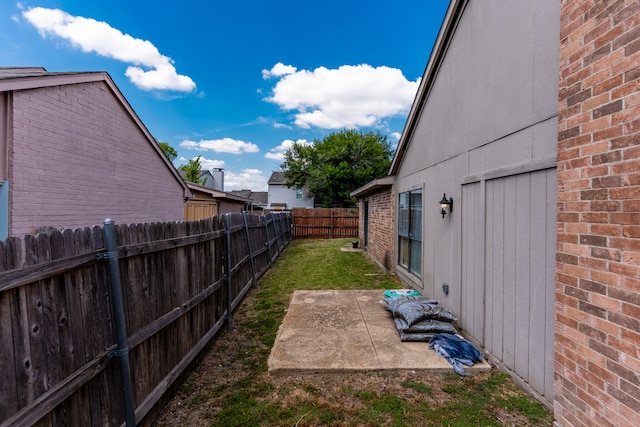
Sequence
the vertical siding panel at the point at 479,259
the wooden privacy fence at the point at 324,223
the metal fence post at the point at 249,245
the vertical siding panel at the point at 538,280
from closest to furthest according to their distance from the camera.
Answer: the vertical siding panel at the point at 538,280 → the vertical siding panel at the point at 479,259 → the metal fence post at the point at 249,245 → the wooden privacy fence at the point at 324,223

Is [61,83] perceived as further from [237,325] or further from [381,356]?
[381,356]

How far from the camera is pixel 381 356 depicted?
3.54m

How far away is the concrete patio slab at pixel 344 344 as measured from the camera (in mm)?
3322

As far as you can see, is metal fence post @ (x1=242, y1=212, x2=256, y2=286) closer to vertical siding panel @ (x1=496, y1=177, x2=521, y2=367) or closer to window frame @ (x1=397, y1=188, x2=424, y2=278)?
window frame @ (x1=397, y1=188, x2=424, y2=278)

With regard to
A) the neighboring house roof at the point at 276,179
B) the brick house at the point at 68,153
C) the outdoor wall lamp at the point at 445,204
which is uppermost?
the neighboring house roof at the point at 276,179

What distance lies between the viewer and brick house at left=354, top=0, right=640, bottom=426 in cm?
178

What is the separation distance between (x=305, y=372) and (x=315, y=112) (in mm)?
31855

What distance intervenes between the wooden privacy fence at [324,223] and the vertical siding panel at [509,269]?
15643mm

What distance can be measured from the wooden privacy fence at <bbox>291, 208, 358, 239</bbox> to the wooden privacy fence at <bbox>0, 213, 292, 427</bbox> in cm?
1546

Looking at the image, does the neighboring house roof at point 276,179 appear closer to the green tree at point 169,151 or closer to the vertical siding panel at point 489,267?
the green tree at point 169,151

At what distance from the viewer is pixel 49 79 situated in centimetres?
552

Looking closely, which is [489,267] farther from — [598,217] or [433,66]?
[433,66]

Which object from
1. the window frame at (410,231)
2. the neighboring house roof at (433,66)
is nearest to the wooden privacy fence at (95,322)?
the window frame at (410,231)

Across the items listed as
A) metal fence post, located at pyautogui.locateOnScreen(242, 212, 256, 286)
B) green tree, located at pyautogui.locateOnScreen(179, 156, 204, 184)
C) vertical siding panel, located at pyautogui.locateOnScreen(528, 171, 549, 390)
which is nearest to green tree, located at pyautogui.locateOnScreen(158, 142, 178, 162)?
green tree, located at pyautogui.locateOnScreen(179, 156, 204, 184)
